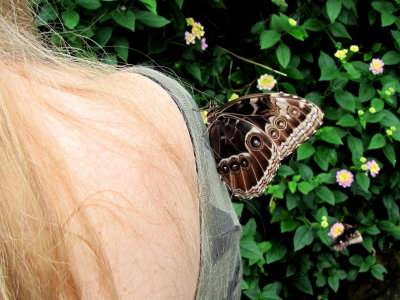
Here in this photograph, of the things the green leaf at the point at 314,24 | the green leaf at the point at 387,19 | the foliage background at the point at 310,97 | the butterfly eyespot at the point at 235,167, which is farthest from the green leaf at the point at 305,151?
the butterfly eyespot at the point at 235,167

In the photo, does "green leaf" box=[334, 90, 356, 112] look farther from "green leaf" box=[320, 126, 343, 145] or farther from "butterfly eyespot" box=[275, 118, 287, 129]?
"butterfly eyespot" box=[275, 118, 287, 129]

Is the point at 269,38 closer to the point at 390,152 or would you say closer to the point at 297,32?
the point at 297,32

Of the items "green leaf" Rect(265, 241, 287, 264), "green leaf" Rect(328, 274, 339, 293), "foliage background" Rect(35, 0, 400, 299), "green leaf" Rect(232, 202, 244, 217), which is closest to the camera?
"green leaf" Rect(232, 202, 244, 217)

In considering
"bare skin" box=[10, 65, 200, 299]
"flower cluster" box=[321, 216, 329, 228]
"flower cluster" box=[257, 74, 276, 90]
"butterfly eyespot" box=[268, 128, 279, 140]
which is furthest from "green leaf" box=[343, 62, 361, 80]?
"bare skin" box=[10, 65, 200, 299]

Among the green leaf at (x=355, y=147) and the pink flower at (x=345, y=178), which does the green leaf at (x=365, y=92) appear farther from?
the pink flower at (x=345, y=178)

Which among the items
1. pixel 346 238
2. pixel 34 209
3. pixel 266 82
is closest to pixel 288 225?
pixel 346 238

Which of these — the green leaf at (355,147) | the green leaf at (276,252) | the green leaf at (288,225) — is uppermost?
the green leaf at (355,147)
